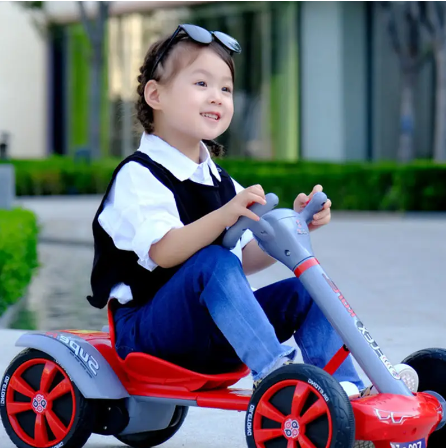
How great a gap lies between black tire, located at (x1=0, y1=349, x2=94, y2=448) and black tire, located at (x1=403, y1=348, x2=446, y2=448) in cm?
102

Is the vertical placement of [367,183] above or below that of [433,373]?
below

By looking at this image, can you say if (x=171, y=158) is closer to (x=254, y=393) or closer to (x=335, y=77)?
(x=254, y=393)

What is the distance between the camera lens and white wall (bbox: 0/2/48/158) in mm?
26859

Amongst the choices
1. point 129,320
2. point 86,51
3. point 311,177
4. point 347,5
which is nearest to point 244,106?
point 347,5

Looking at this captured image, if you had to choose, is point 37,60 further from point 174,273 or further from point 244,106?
point 174,273

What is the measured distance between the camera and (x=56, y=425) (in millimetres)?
3254

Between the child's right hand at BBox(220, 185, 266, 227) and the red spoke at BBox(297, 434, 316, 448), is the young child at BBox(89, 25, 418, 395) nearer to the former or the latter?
the child's right hand at BBox(220, 185, 266, 227)

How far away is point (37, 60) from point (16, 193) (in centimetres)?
767

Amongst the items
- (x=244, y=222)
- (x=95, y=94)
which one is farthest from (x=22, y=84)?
(x=244, y=222)

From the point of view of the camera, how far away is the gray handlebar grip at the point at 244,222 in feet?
9.75

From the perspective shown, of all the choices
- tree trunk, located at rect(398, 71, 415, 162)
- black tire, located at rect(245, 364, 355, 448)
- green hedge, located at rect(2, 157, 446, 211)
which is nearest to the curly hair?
black tire, located at rect(245, 364, 355, 448)

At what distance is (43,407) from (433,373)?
1.22 metres

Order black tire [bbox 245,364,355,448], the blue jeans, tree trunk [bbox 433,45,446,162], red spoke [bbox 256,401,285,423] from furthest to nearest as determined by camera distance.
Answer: tree trunk [bbox 433,45,446,162]
the blue jeans
red spoke [bbox 256,401,285,423]
black tire [bbox 245,364,355,448]

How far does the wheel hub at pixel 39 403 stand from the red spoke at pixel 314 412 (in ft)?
3.00
